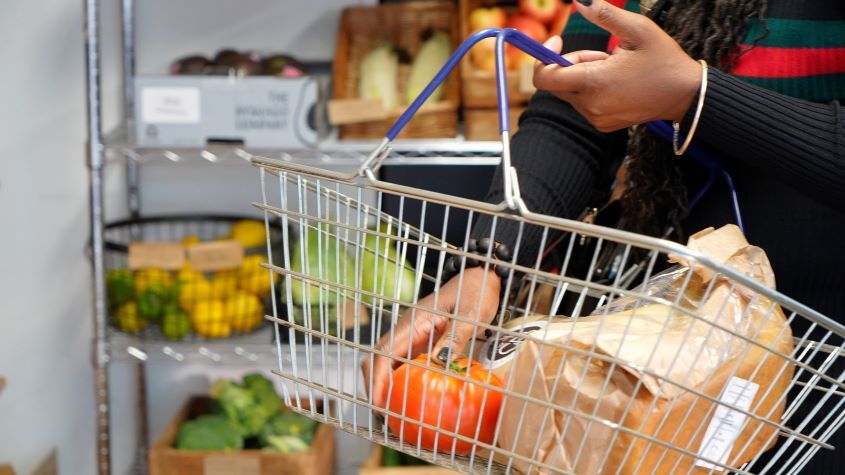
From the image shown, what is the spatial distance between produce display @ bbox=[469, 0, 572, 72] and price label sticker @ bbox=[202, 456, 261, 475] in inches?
37.6

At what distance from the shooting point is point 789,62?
0.82 metres

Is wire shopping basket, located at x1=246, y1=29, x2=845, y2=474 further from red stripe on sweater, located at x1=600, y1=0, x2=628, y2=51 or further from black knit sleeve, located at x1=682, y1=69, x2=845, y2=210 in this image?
red stripe on sweater, located at x1=600, y1=0, x2=628, y2=51

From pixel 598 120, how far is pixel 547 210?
197 mm

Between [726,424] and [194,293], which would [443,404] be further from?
[194,293]

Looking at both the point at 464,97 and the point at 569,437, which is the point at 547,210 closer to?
the point at 569,437

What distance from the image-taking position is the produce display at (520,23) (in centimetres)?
183

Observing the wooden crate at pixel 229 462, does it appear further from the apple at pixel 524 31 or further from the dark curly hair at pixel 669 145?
the dark curly hair at pixel 669 145

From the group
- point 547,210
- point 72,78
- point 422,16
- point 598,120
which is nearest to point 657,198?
point 547,210

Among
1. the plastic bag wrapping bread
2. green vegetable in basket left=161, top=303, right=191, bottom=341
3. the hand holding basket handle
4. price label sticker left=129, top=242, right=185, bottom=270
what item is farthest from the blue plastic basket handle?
green vegetable in basket left=161, top=303, right=191, bottom=341

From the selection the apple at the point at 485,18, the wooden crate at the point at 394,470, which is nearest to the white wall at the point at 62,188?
the apple at the point at 485,18

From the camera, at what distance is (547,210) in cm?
87

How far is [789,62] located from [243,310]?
127 cm

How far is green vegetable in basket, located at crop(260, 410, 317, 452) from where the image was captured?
1.93 meters

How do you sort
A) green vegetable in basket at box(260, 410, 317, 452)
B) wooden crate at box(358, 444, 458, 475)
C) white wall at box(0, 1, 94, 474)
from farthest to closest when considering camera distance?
green vegetable in basket at box(260, 410, 317, 452), wooden crate at box(358, 444, 458, 475), white wall at box(0, 1, 94, 474)
